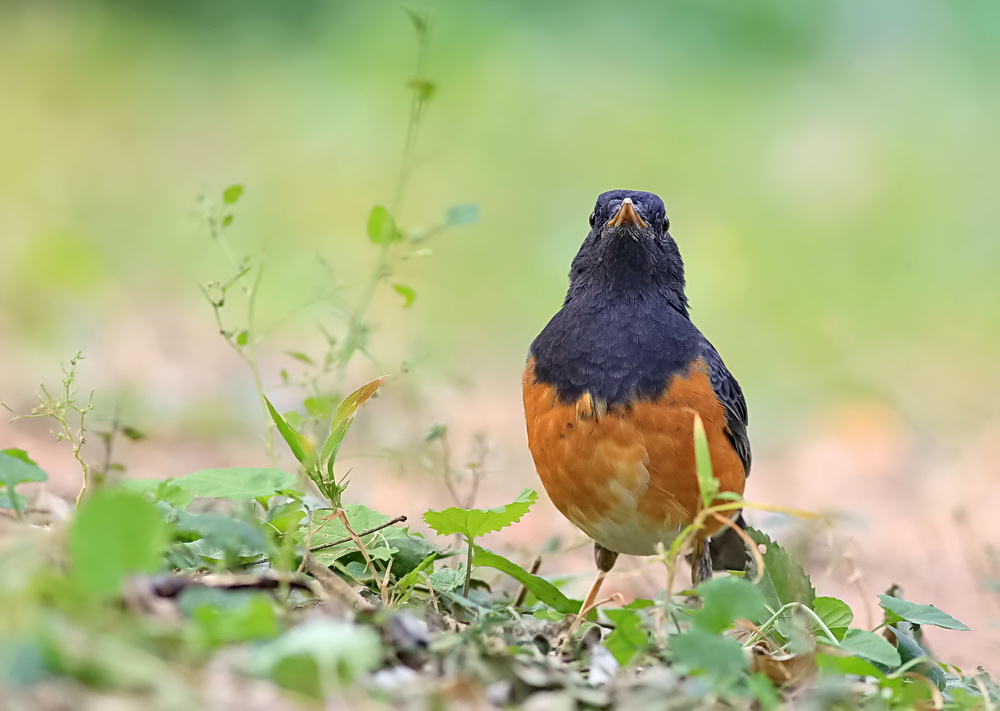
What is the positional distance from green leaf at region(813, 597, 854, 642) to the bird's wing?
1.16m

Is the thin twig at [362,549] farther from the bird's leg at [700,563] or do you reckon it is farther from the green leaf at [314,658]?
the bird's leg at [700,563]

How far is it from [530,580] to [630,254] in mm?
1556

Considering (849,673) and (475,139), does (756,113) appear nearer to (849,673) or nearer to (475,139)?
(475,139)

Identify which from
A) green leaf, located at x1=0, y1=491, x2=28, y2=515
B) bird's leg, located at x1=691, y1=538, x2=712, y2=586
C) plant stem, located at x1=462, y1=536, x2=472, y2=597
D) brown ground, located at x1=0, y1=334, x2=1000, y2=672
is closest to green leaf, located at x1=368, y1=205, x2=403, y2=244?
plant stem, located at x1=462, y1=536, x2=472, y2=597

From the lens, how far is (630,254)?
178 inches

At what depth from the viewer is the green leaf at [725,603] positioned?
255 cm

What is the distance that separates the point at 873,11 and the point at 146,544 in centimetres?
1447

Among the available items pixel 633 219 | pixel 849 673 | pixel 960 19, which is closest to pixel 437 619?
pixel 849 673

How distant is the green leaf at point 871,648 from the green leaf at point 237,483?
5.51 feet

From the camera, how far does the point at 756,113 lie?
1316cm

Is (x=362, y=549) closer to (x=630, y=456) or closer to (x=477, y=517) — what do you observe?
(x=477, y=517)

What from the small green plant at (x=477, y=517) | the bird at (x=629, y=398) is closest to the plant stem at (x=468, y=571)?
the small green plant at (x=477, y=517)

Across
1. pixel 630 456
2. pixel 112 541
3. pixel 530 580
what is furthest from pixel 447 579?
pixel 112 541

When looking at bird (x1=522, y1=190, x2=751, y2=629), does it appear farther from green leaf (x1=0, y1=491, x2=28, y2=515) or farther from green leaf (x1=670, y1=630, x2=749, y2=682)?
green leaf (x1=0, y1=491, x2=28, y2=515)
